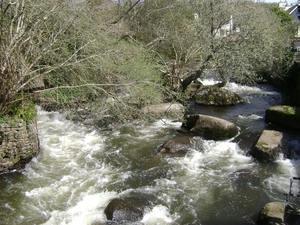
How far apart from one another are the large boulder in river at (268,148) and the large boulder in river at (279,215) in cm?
326

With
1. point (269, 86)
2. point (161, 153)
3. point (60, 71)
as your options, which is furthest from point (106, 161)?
point (269, 86)

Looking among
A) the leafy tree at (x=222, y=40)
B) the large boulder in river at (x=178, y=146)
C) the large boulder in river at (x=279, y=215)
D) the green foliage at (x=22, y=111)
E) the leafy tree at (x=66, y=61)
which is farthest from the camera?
the leafy tree at (x=222, y=40)

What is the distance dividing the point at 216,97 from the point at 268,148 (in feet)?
25.7

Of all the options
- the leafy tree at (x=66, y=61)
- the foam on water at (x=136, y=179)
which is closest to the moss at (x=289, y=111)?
the foam on water at (x=136, y=179)

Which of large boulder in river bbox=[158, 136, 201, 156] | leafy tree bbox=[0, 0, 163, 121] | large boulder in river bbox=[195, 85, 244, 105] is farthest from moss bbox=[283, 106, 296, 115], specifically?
leafy tree bbox=[0, 0, 163, 121]

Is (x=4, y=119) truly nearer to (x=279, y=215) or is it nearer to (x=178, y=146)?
(x=178, y=146)

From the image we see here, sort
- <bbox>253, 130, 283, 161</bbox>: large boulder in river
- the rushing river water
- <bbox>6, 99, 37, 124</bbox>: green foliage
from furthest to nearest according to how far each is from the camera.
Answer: <bbox>253, 130, 283, 161</bbox>: large boulder in river < <bbox>6, 99, 37, 124</bbox>: green foliage < the rushing river water

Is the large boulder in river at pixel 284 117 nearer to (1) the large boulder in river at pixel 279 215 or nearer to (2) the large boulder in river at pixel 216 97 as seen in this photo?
(2) the large boulder in river at pixel 216 97

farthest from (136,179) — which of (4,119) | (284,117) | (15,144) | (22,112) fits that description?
(284,117)

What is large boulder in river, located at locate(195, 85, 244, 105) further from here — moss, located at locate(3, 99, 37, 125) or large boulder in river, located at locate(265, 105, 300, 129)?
moss, located at locate(3, 99, 37, 125)

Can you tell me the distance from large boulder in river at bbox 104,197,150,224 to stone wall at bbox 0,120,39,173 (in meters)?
3.82

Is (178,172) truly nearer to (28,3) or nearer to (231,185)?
(231,185)

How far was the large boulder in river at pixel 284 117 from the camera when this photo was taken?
13.0m

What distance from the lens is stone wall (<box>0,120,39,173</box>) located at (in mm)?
9398
